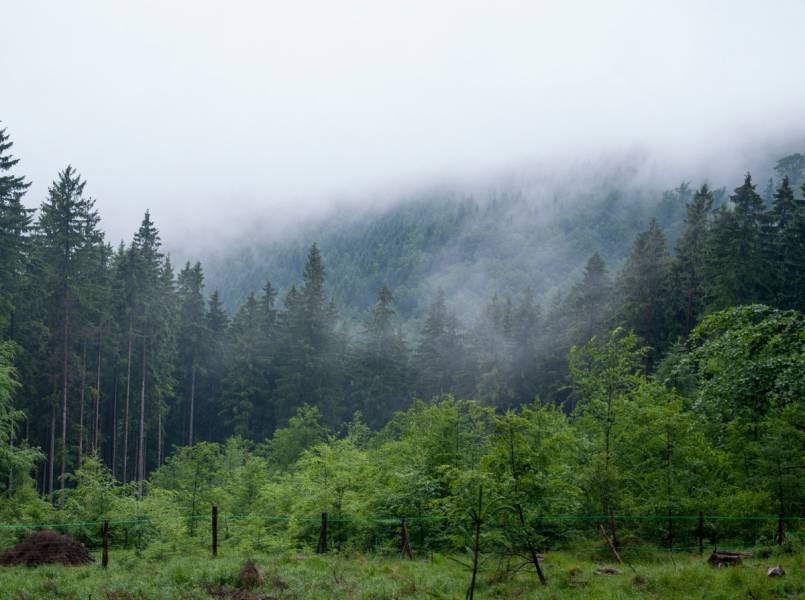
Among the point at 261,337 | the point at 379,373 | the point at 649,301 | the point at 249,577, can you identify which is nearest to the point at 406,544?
the point at 249,577

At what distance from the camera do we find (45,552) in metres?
16.7

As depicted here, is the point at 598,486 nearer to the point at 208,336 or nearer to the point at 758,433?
the point at 758,433

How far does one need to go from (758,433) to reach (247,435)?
162 feet

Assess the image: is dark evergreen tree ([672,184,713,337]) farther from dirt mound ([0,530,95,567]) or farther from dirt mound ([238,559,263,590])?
dirt mound ([0,530,95,567])

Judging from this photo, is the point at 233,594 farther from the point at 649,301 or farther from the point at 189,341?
the point at 189,341

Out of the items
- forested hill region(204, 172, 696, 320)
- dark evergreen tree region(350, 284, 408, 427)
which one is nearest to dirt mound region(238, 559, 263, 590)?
dark evergreen tree region(350, 284, 408, 427)

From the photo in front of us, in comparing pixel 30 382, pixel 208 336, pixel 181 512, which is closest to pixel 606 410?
pixel 181 512

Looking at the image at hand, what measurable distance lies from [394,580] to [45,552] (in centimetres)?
1039

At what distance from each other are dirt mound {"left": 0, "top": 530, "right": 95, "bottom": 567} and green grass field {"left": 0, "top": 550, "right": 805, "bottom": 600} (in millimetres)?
917

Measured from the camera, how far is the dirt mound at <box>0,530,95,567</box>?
53.7 ft

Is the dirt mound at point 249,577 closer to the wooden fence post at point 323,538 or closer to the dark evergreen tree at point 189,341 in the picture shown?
the wooden fence post at point 323,538

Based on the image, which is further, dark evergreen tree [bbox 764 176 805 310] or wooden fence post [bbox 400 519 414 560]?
dark evergreen tree [bbox 764 176 805 310]

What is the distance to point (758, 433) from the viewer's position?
60.8 ft

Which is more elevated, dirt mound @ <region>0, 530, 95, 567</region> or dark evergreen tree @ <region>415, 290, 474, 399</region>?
dark evergreen tree @ <region>415, 290, 474, 399</region>
